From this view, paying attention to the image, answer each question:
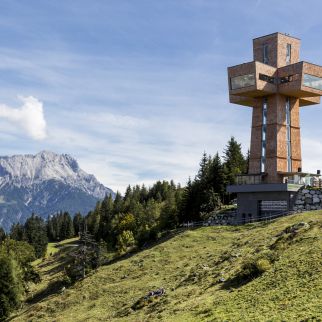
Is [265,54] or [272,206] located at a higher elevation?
[265,54]

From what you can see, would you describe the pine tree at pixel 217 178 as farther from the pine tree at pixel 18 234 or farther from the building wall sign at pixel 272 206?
the pine tree at pixel 18 234

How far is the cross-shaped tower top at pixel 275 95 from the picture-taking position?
69.6 m

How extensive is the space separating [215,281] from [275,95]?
41175mm

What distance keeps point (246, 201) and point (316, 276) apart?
133 ft

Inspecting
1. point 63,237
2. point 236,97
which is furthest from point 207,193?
A: point 63,237

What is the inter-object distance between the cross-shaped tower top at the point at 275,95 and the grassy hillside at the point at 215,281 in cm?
1356

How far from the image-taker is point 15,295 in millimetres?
64562

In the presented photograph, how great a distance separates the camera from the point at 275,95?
7138 cm

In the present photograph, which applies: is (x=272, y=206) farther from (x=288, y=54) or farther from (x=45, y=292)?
(x=45, y=292)

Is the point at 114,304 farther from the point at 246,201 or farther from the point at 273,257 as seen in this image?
the point at 246,201

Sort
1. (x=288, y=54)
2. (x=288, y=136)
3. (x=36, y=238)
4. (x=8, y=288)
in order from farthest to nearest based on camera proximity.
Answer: (x=36, y=238) → (x=288, y=54) → (x=288, y=136) → (x=8, y=288)

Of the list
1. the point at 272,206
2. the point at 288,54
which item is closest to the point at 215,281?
the point at 272,206

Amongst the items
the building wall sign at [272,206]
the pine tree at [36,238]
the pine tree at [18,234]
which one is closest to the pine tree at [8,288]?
the building wall sign at [272,206]

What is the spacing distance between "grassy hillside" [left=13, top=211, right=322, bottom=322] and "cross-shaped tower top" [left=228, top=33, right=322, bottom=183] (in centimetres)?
1356
